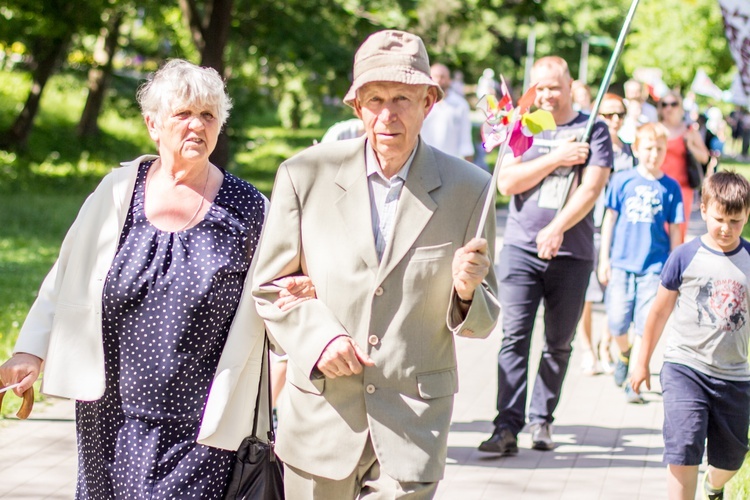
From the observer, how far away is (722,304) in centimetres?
506

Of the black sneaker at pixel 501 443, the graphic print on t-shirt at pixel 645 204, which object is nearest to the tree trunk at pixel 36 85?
the graphic print on t-shirt at pixel 645 204

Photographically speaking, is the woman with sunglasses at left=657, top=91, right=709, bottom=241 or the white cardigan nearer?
the white cardigan

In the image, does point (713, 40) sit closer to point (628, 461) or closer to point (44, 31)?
point (44, 31)

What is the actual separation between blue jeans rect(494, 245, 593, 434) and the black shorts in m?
1.58

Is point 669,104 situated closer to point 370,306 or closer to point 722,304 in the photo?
point 722,304

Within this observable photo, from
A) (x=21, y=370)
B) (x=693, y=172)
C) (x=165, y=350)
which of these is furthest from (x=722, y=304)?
(x=693, y=172)

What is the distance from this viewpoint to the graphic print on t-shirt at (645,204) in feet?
27.3

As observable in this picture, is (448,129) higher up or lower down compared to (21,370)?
higher up

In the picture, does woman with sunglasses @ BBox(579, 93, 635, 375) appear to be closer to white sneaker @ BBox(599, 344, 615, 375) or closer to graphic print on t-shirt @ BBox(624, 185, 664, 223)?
white sneaker @ BBox(599, 344, 615, 375)

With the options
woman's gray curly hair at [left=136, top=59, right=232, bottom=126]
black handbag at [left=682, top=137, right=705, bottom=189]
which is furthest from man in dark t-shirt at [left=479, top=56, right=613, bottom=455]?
black handbag at [left=682, top=137, right=705, bottom=189]

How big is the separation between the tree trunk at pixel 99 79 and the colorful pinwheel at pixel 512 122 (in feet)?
72.3

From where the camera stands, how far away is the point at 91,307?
3934 mm

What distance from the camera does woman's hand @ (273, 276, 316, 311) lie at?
3.60m

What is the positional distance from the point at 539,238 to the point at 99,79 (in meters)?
24.7
